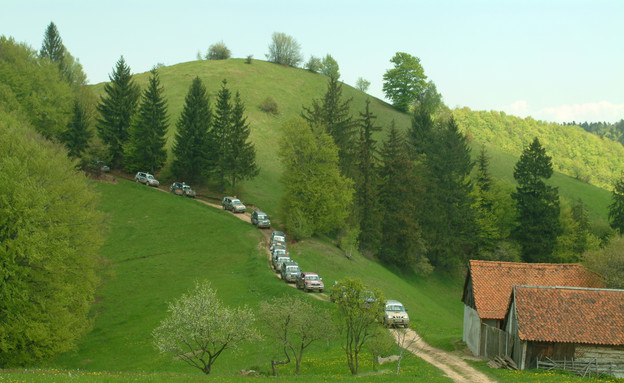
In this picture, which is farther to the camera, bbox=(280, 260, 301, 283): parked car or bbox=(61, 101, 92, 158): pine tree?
bbox=(61, 101, 92, 158): pine tree

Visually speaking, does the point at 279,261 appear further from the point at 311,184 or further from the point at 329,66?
the point at 329,66

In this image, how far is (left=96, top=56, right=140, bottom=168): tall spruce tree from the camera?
285 ft

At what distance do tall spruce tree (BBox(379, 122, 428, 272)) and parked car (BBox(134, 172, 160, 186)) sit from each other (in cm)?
3226

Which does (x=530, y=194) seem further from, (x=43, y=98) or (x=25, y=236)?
(x=43, y=98)

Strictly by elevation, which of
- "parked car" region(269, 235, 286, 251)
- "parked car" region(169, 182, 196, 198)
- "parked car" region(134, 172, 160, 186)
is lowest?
"parked car" region(269, 235, 286, 251)

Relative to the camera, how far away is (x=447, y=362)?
1379 inches

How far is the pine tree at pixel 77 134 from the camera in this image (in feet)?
269

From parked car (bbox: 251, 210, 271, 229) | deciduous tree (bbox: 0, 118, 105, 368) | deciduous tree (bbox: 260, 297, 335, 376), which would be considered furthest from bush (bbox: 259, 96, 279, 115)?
deciduous tree (bbox: 260, 297, 335, 376)

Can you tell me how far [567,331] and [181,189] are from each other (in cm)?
5874

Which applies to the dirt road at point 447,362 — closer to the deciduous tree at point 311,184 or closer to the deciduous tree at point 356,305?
the deciduous tree at point 356,305

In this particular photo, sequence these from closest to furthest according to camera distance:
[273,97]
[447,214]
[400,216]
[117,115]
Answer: [400,216] → [447,214] → [117,115] → [273,97]

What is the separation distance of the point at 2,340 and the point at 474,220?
216 ft

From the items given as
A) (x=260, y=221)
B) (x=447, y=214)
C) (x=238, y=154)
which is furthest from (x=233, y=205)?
(x=447, y=214)

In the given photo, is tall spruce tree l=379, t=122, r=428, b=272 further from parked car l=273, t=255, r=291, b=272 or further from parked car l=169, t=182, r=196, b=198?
parked car l=169, t=182, r=196, b=198
